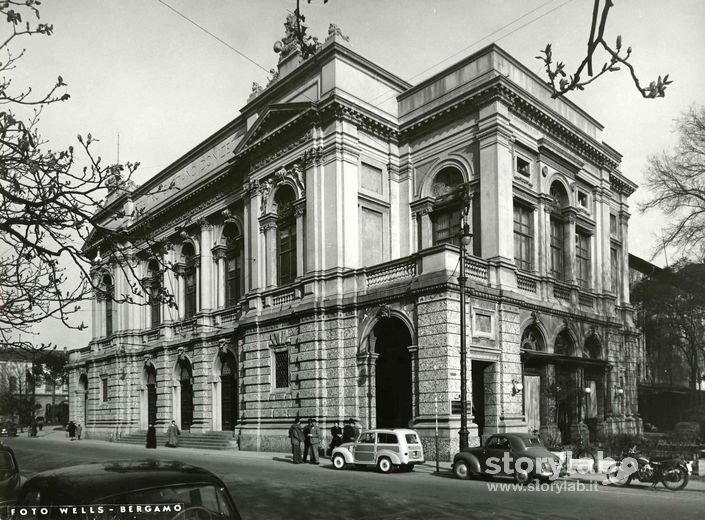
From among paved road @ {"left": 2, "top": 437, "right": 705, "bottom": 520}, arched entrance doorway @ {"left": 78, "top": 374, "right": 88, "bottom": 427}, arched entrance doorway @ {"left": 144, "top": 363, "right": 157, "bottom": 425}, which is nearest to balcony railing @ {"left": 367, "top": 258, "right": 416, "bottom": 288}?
paved road @ {"left": 2, "top": 437, "right": 705, "bottom": 520}

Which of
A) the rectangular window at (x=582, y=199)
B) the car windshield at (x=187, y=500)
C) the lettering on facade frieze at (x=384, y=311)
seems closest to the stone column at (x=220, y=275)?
the lettering on facade frieze at (x=384, y=311)

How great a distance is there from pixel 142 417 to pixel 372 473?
1070 inches

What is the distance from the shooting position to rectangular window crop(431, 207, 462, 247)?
27650mm

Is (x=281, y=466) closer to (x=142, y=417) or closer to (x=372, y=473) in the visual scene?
(x=372, y=473)

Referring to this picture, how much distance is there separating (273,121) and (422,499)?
820 inches

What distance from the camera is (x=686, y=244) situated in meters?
25.9

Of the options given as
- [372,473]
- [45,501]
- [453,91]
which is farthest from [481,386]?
[45,501]

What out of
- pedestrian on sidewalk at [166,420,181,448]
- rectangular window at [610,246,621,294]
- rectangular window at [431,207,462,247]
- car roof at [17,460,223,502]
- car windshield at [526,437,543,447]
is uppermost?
rectangular window at [431,207,462,247]

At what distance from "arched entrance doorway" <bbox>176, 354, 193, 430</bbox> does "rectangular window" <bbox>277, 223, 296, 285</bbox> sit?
10.6 m

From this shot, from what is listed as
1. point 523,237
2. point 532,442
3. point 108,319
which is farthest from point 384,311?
point 108,319

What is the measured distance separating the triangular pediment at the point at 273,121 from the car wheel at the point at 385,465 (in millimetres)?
14726

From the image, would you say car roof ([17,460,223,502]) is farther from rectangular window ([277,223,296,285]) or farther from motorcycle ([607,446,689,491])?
rectangular window ([277,223,296,285])

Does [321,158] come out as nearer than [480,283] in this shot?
No

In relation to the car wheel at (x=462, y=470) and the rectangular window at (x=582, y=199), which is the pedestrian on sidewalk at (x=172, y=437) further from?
the rectangular window at (x=582, y=199)
